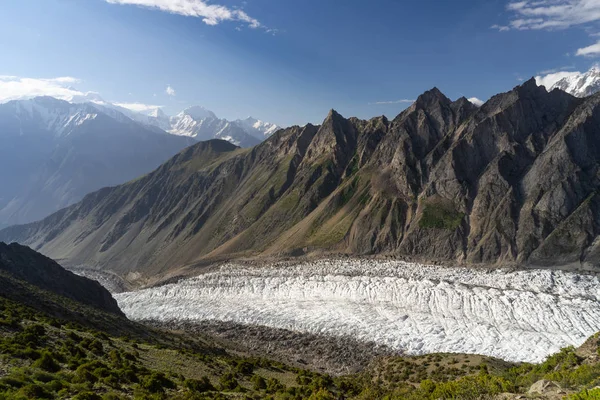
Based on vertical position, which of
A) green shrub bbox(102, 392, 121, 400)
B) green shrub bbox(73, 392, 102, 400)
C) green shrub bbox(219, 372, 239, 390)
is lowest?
green shrub bbox(219, 372, 239, 390)

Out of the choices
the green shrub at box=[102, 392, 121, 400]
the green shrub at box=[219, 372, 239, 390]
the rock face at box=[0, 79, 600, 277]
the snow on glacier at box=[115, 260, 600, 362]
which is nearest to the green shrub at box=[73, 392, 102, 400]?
the green shrub at box=[102, 392, 121, 400]

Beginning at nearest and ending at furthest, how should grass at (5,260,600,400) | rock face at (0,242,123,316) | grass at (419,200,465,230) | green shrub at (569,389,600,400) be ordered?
green shrub at (569,389,600,400) < grass at (5,260,600,400) < rock face at (0,242,123,316) < grass at (419,200,465,230)

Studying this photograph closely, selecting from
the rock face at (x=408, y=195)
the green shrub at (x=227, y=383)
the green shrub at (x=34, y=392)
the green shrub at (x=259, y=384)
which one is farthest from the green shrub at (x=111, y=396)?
the rock face at (x=408, y=195)

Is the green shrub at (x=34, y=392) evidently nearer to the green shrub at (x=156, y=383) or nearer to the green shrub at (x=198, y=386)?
the green shrub at (x=156, y=383)

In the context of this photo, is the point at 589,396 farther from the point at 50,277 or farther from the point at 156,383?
the point at 50,277

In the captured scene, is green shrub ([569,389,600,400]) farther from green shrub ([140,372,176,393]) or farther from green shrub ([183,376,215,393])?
green shrub ([140,372,176,393])

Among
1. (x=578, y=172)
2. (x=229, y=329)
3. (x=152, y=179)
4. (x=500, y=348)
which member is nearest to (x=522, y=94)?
(x=578, y=172)
